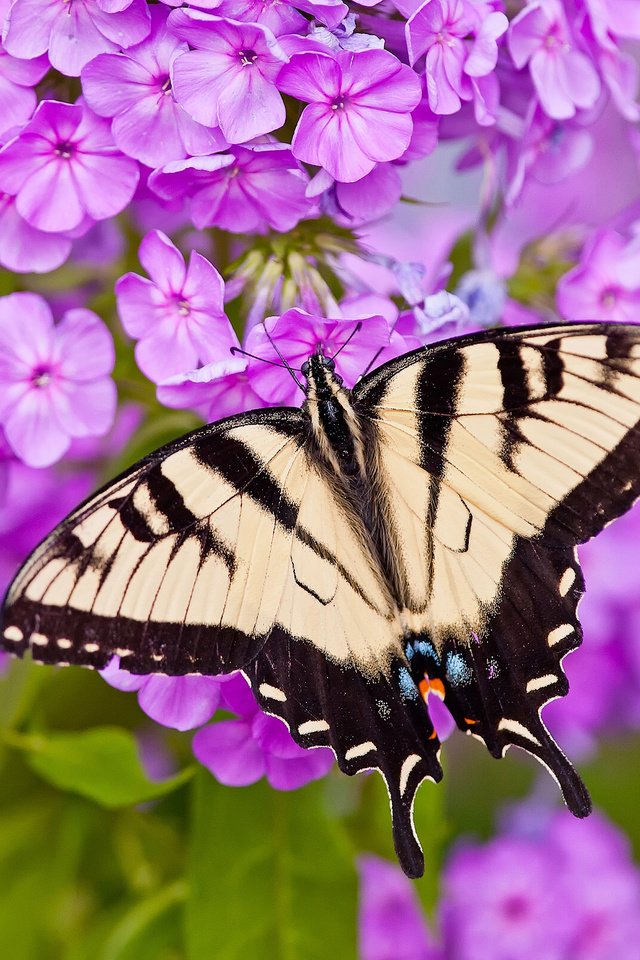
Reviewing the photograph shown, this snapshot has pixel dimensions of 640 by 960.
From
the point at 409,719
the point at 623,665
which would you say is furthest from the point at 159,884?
the point at 623,665

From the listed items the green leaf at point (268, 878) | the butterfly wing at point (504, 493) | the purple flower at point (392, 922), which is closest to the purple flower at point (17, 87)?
the butterfly wing at point (504, 493)

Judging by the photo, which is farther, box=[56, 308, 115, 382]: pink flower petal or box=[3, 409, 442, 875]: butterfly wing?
box=[56, 308, 115, 382]: pink flower petal

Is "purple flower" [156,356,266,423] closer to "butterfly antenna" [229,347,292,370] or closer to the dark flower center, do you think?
"butterfly antenna" [229,347,292,370]

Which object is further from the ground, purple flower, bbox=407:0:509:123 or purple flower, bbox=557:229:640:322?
Result: purple flower, bbox=407:0:509:123

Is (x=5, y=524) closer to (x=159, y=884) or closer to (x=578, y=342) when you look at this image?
(x=159, y=884)

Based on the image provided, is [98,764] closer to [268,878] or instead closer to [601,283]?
[268,878]

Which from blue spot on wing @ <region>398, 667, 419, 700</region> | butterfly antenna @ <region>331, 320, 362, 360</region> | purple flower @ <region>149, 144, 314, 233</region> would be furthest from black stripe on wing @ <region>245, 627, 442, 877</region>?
purple flower @ <region>149, 144, 314, 233</region>

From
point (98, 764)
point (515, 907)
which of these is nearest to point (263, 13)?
point (98, 764)
